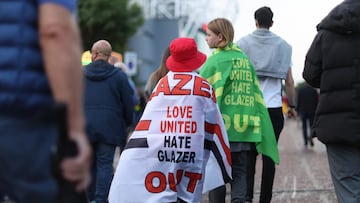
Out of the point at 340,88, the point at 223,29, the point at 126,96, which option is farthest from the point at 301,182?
the point at 340,88

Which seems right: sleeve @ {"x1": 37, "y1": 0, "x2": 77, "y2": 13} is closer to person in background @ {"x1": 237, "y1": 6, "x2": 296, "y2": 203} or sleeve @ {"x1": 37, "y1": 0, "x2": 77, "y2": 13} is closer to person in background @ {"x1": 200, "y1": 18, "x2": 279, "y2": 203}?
person in background @ {"x1": 200, "y1": 18, "x2": 279, "y2": 203}

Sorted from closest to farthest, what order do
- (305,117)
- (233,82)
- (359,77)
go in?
(359,77) < (233,82) < (305,117)

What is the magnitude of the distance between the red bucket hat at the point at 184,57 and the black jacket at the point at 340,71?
1.16 metres

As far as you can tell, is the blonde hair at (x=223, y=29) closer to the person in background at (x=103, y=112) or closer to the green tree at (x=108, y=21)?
the person in background at (x=103, y=112)

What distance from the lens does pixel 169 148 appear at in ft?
22.4

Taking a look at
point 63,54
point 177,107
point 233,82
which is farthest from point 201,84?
point 63,54

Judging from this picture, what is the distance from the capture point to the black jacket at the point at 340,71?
6.12 meters

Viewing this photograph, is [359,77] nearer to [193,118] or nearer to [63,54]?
[193,118]

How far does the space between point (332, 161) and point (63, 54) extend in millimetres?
3720

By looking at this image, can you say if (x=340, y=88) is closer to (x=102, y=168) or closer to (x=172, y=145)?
(x=172, y=145)

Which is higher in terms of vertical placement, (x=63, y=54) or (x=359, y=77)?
(x=63, y=54)

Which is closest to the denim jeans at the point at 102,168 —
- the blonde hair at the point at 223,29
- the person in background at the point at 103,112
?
the person in background at the point at 103,112

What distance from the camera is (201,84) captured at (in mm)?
7027

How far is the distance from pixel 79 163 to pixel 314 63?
12.0 feet
